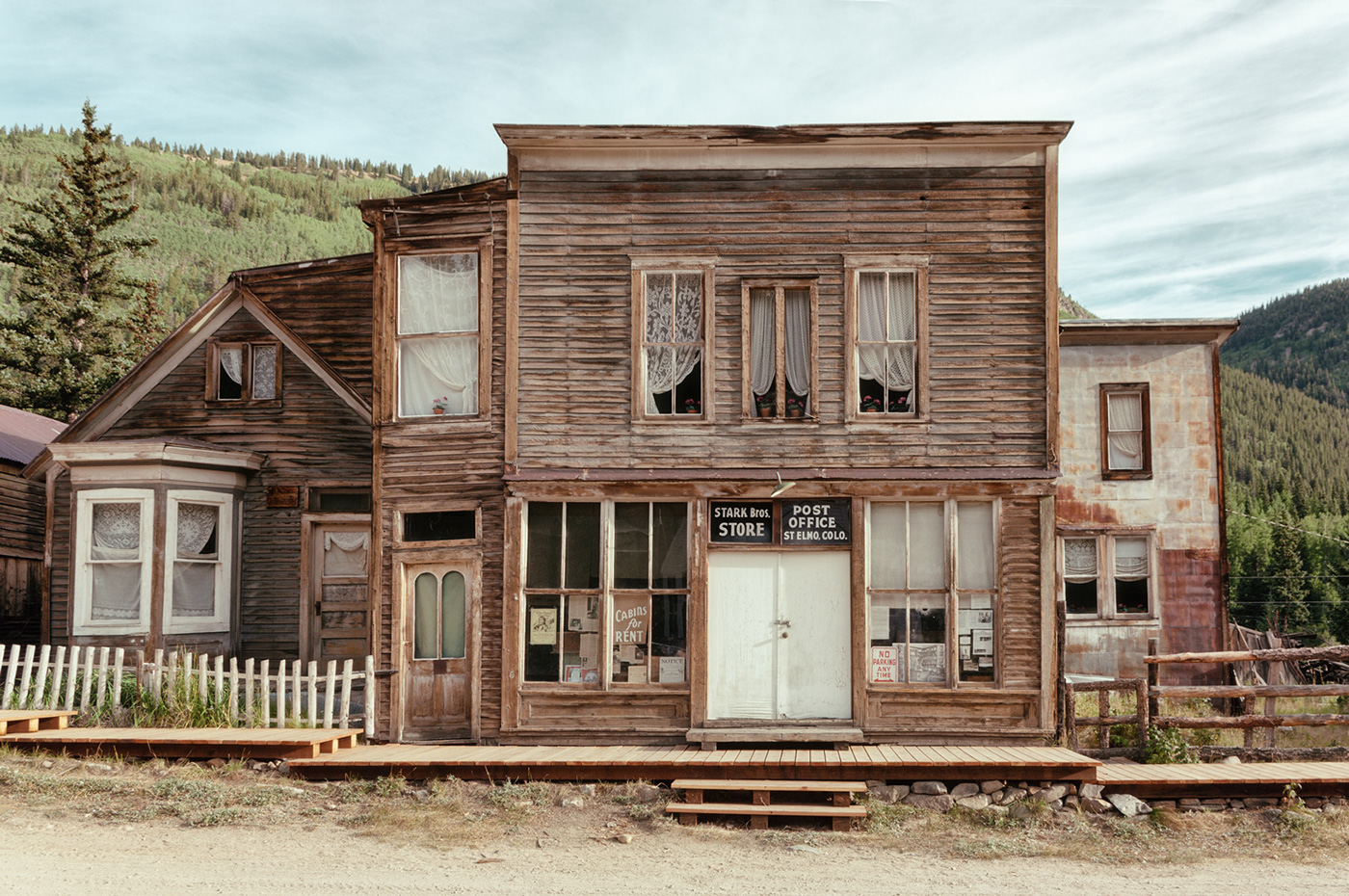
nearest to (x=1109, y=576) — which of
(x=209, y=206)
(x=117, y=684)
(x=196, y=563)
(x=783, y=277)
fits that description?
(x=783, y=277)

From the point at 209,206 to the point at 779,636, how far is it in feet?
499

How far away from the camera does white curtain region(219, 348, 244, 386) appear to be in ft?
59.3

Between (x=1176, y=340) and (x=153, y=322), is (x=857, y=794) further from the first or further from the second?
(x=153, y=322)

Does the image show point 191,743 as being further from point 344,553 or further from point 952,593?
point 952,593

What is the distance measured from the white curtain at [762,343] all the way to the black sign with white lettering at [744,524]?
1.49m

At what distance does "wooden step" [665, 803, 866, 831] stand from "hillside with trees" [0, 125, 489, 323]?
3878 inches

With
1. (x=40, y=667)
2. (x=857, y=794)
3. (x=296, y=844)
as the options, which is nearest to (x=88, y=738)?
(x=40, y=667)

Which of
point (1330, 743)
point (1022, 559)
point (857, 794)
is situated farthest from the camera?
point (1330, 743)

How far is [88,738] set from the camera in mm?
12227

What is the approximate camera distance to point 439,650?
13.5 meters

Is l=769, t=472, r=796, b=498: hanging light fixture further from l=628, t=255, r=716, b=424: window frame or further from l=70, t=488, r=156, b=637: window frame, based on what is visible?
l=70, t=488, r=156, b=637: window frame

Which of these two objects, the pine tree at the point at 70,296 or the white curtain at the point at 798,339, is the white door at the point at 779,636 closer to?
the white curtain at the point at 798,339

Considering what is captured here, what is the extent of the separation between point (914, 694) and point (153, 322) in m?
37.4

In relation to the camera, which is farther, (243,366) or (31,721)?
(243,366)
